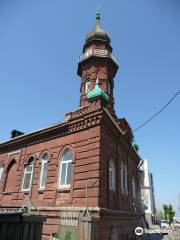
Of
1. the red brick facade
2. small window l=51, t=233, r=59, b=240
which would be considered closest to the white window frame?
A: the red brick facade

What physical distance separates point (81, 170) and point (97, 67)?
10377 millimetres

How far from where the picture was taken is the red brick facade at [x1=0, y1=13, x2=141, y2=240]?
1057 cm

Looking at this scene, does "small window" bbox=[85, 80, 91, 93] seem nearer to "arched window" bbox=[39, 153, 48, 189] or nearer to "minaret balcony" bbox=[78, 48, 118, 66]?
"minaret balcony" bbox=[78, 48, 118, 66]

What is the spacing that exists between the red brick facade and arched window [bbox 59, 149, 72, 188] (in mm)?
229

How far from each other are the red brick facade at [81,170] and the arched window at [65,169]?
229mm

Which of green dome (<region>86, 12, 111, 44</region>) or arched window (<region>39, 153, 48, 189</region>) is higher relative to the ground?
green dome (<region>86, 12, 111, 44</region>)

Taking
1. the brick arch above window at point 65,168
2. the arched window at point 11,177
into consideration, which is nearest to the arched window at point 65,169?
the brick arch above window at point 65,168

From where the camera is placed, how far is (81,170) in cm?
1127

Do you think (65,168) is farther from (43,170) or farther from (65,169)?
(43,170)

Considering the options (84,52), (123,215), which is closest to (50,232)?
(123,215)

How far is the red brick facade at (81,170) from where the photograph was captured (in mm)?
10570

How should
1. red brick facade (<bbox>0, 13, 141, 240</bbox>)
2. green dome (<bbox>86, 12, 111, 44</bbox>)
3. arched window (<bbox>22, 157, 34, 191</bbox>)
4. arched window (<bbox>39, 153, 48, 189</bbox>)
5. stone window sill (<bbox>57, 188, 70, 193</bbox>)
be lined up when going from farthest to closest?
green dome (<bbox>86, 12, 111, 44</bbox>) → arched window (<bbox>22, 157, 34, 191</bbox>) → arched window (<bbox>39, 153, 48, 189</bbox>) → stone window sill (<bbox>57, 188, 70, 193</bbox>) → red brick facade (<bbox>0, 13, 141, 240</bbox>)

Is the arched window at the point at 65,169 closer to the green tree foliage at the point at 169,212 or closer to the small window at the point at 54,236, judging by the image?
the small window at the point at 54,236

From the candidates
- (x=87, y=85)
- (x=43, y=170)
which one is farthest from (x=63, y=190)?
(x=87, y=85)
